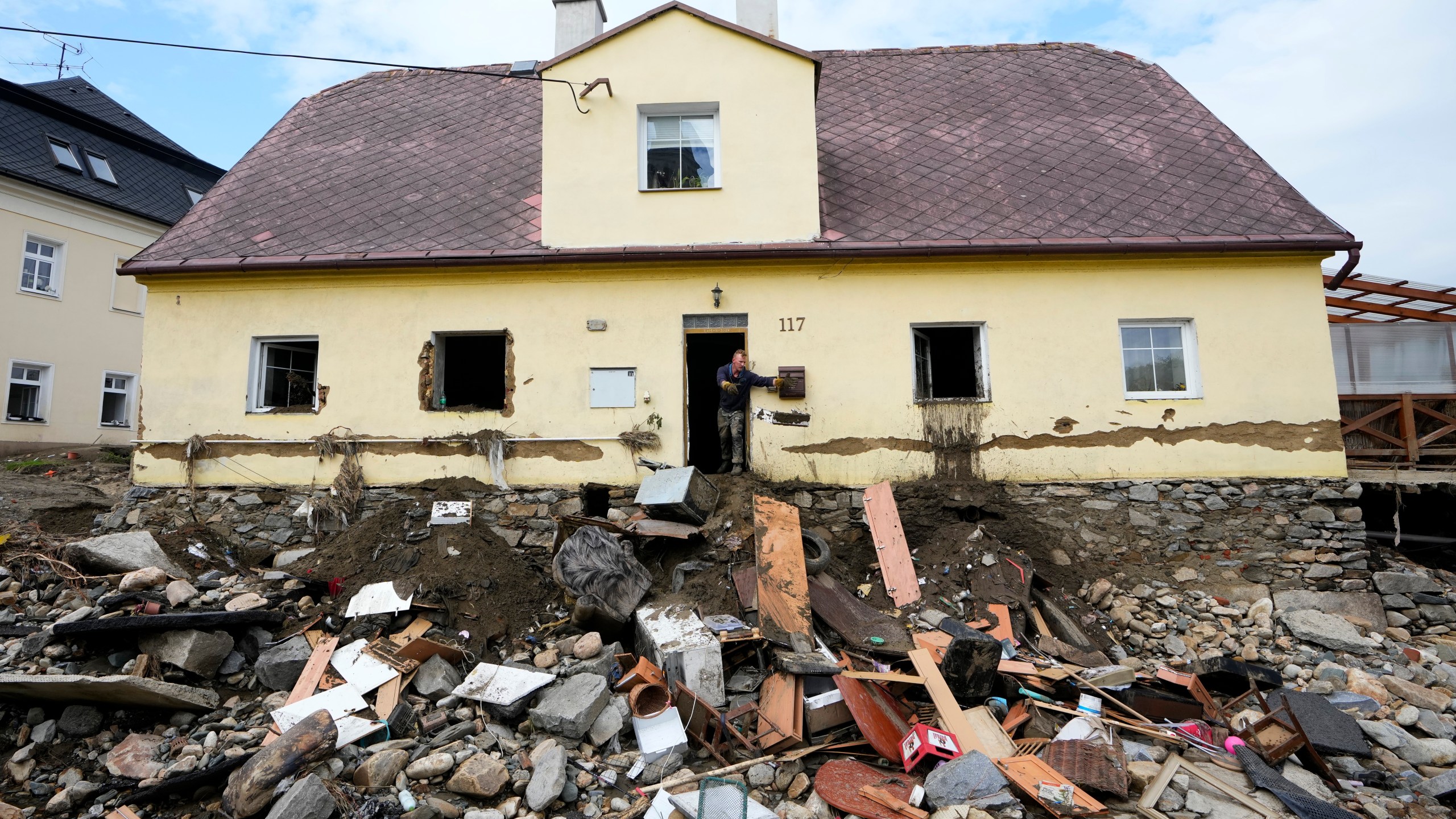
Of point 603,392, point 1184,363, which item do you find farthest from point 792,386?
point 1184,363

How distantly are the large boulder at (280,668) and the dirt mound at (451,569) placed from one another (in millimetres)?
864

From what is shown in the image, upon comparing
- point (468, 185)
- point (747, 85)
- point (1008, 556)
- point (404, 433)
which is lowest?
point (1008, 556)

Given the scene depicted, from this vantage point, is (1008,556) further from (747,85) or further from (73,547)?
(73,547)

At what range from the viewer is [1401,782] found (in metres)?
4.56

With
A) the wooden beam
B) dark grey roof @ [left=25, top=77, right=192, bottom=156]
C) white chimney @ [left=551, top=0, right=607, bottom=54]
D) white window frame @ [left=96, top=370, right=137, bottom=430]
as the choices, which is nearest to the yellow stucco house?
white chimney @ [left=551, top=0, right=607, bottom=54]

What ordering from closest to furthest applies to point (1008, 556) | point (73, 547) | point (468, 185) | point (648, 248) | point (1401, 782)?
1. point (1401, 782)
2. point (73, 547)
3. point (1008, 556)
4. point (648, 248)
5. point (468, 185)

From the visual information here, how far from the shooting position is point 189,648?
16.8ft

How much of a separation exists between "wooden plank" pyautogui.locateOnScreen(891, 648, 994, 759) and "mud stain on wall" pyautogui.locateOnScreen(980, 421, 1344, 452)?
3.29m

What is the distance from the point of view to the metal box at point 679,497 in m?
6.75

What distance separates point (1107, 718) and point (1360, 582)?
4399 mm

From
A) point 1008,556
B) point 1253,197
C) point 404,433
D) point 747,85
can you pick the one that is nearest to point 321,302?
point 404,433

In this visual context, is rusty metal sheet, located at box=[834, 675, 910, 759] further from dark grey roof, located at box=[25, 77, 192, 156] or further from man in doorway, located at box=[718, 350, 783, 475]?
dark grey roof, located at box=[25, 77, 192, 156]

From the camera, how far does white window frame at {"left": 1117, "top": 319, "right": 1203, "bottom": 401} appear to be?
798 centimetres

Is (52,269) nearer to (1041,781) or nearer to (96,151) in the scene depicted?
(96,151)
